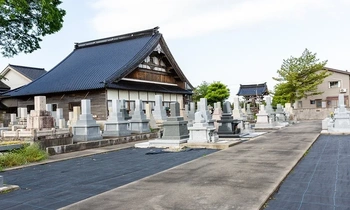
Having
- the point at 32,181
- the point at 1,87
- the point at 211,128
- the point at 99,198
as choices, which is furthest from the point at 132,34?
the point at 99,198

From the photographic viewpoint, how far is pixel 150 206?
403 centimetres

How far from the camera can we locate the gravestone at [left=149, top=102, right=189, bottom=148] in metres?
11.8

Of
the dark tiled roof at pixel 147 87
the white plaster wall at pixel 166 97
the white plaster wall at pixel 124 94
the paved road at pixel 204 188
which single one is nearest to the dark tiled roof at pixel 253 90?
the dark tiled roof at pixel 147 87

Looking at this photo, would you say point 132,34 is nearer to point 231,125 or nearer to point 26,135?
point 231,125

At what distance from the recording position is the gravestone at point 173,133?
464 inches

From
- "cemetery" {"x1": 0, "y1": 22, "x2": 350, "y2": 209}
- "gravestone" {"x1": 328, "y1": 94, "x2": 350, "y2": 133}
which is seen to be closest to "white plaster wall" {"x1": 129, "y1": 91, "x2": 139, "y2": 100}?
"cemetery" {"x1": 0, "y1": 22, "x2": 350, "y2": 209}

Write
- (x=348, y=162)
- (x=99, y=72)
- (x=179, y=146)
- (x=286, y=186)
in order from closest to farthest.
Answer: (x=286, y=186), (x=348, y=162), (x=179, y=146), (x=99, y=72)

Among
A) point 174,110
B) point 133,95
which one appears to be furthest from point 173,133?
point 133,95

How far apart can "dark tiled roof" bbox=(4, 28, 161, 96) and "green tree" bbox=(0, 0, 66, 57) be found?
4.73 meters

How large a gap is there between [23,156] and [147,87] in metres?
15.7

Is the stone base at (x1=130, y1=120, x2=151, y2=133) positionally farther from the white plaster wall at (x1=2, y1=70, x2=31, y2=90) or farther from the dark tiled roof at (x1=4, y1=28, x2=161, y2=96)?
the white plaster wall at (x1=2, y1=70, x2=31, y2=90)

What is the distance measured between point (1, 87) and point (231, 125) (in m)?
30.1

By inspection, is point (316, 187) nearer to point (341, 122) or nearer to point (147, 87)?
point (341, 122)

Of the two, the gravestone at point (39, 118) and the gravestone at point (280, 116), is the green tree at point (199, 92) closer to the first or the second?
the gravestone at point (280, 116)
